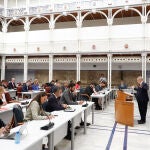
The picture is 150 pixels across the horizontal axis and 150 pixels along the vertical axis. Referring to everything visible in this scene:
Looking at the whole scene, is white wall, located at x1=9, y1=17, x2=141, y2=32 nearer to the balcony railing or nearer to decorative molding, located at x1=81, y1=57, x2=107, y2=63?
the balcony railing

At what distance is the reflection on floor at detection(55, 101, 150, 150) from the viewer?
582cm

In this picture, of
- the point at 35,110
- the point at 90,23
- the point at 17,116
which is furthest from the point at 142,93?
the point at 90,23

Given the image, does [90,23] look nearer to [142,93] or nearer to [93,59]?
[93,59]

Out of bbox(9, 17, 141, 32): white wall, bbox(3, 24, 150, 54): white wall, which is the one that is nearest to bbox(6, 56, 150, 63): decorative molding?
bbox(3, 24, 150, 54): white wall

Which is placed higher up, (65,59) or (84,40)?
(84,40)

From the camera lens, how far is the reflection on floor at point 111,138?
582 cm

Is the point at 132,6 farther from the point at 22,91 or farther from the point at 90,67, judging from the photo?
the point at 22,91

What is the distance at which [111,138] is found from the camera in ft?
21.7

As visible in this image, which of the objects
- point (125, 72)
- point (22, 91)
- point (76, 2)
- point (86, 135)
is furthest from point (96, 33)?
point (86, 135)

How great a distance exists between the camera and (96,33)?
56.6 feet

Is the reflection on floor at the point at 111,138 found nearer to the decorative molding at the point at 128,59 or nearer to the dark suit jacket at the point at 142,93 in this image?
the dark suit jacket at the point at 142,93

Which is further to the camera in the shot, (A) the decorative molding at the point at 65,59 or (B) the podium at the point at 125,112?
(A) the decorative molding at the point at 65,59

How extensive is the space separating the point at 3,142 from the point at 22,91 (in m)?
9.98

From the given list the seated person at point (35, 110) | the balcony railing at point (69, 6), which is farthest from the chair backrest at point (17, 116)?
the balcony railing at point (69, 6)
